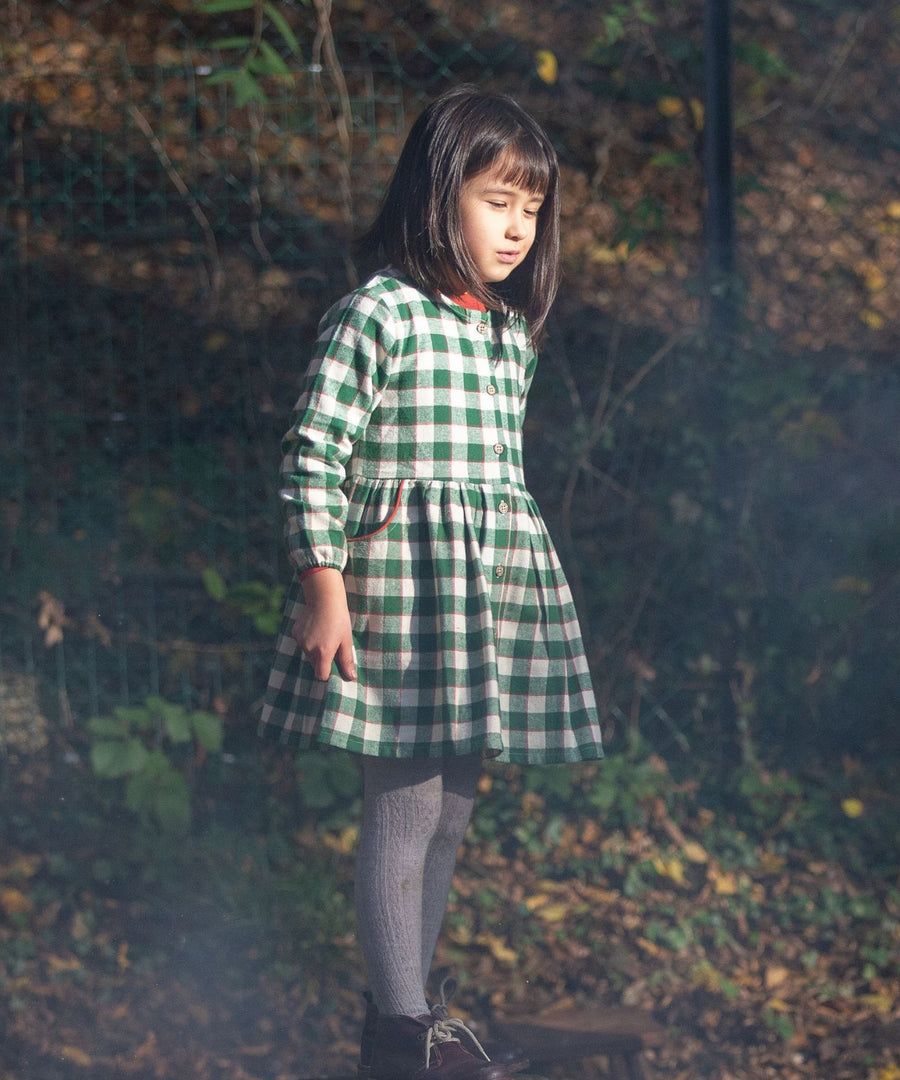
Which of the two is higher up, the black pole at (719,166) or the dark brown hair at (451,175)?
the black pole at (719,166)

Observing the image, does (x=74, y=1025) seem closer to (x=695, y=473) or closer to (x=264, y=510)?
(x=264, y=510)

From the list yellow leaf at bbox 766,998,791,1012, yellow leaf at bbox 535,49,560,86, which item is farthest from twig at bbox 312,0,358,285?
yellow leaf at bbox 766,998,791,1012

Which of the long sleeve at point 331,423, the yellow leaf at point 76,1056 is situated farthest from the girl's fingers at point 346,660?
the yellow leaf at point 76,1056

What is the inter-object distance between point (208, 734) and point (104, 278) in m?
1.40

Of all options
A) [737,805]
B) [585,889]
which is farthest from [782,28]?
[585,889]

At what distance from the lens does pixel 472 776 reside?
217 cm

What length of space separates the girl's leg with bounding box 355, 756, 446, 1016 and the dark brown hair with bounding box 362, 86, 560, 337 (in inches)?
33.3

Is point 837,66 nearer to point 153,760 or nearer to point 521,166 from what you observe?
point 521,166

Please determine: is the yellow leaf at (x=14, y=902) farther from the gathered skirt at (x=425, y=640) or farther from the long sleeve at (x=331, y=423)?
the long sleeve at (x=331, y=423)

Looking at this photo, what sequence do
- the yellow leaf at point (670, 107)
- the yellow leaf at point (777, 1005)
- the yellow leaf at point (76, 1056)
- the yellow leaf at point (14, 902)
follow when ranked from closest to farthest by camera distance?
the yellow leaf at point (76, 1056), the yellow leaf at point (777, 1005), the yellow leaf at point (14, 902), the yellow leaf at point (670, 107)

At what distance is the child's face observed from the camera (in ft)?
6.42

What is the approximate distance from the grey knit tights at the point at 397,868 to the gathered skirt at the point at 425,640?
0.13 meters

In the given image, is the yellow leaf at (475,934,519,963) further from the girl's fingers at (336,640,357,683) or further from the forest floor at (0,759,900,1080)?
the girl's fingers at (336,640,357,683)

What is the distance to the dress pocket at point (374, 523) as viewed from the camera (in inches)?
77.3
